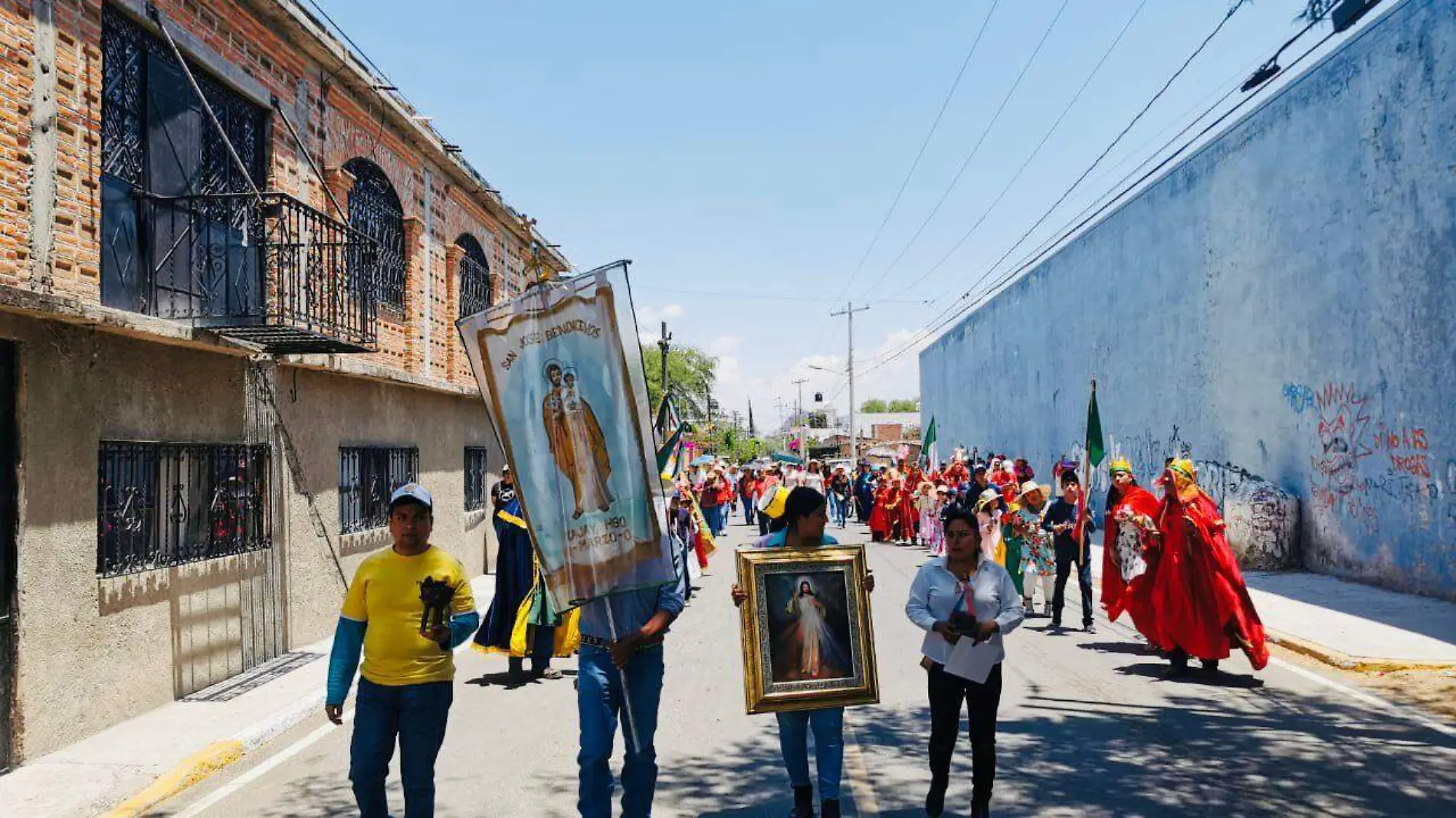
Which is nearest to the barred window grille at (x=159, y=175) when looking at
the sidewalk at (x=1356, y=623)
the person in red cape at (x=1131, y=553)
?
the person in red cape at (x=1131, y=553)

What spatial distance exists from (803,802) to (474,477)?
14.5 m

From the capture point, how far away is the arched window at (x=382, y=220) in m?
13.3

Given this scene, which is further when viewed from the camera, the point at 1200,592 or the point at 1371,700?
the point at 1200,592

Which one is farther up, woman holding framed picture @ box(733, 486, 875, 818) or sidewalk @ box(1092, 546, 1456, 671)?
woman holding framed picture @ box(733, 486, 875, 818)

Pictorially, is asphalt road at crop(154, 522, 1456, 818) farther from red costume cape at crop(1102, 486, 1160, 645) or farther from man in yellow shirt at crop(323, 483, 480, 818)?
man in yellow shirt at crop(323, 483, 480, 818)

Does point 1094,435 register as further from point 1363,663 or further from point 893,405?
point 893,405

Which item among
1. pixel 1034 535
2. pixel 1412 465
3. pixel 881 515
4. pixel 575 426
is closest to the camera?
pixel 575 426

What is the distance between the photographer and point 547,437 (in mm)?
4238

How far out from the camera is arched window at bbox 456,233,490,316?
57.7 feet

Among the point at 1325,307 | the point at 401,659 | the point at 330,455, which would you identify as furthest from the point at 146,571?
the point at 1325,307

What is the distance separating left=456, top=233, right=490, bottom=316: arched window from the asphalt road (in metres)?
9.51

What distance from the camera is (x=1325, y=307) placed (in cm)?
1511

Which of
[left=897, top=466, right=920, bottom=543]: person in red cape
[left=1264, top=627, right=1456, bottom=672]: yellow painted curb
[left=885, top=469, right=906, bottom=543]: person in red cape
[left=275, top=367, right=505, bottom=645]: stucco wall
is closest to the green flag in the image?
[left=1264, top=627, right=1456, bottom=672]: yellow painted curb

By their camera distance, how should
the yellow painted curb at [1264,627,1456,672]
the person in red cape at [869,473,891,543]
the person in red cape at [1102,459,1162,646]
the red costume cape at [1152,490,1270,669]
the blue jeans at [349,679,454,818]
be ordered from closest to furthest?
the blue jeans at [349,679,454,818] → the red costume cape at [1152,490,1270,669] → the yellow painted curb at [1264,627,1456,672] → the person in red cape at [1102,459,1162,646] → the person in red cape at [869,473,891,543]
